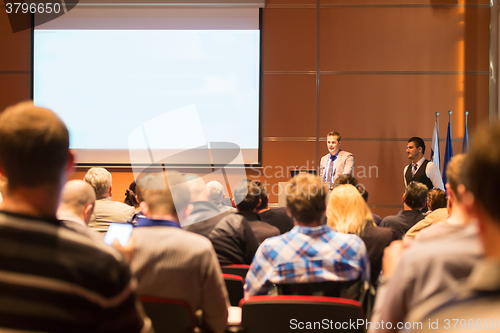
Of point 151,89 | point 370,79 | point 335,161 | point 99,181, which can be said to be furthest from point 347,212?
point 151,89

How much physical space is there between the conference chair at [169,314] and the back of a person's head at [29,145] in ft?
2.62

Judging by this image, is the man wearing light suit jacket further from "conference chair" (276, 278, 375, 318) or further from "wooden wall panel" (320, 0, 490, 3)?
"conference chair" (276, 278, 375, 318)

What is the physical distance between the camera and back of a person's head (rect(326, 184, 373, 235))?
7.22 ft

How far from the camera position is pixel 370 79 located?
6000mm

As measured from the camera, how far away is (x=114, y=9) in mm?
6047

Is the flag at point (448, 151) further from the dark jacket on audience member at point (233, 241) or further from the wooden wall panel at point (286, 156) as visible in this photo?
the dark jacket on audience member at point (233, 241)

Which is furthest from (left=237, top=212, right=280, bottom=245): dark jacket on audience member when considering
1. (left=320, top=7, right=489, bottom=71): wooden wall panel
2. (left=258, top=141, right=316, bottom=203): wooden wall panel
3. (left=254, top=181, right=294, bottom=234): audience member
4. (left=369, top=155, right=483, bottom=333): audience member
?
(left=320, top=7, right=489, bottom=71): wooden wall panel

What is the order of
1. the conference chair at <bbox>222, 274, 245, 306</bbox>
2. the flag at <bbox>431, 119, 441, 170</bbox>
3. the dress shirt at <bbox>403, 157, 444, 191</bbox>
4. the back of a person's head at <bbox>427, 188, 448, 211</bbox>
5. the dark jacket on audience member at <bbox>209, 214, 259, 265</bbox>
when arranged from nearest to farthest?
the conference chair at <bbox>222, 274, 245, 306</bbox> < the dark jacket on audience member at <bbox>209, 214, 259, 265</bbox> < the back of a person's head at <bbox>427, 188, 448, 211</bbox> < the dress shirt at <bbox>403, 157, 444, 191</bbox> < the flag at <bbox>431, 119, 441, 170</bbox>

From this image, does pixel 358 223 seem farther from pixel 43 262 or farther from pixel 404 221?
pixel 43 262

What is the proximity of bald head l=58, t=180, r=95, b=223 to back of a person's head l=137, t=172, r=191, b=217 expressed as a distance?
0.99 ft

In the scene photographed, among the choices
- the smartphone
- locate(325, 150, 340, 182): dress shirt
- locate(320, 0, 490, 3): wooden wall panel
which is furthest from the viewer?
locate(320, 0, 490, 3): wooden wall panel

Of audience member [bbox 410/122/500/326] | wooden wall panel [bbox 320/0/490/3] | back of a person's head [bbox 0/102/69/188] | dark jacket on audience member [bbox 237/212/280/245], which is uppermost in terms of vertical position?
wooden wall panel [bbox 320/0/490/3]

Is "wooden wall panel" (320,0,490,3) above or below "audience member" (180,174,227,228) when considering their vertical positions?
above

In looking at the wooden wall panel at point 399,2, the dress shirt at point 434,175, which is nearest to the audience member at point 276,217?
the dress shirt at point 434,175
